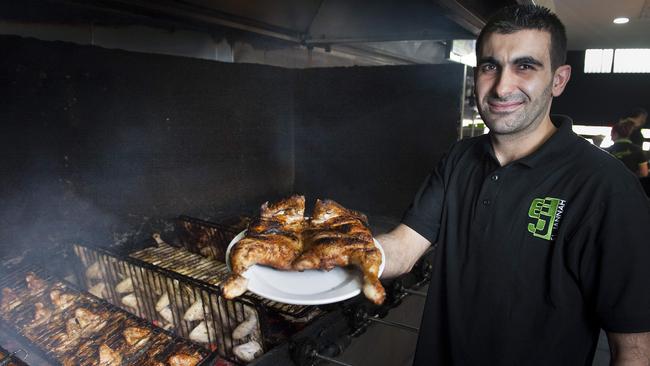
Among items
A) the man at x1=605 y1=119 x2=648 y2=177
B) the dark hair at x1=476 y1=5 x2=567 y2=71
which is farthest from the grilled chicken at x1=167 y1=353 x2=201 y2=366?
the man at x1=605 y1=119 x2=648 y2=177

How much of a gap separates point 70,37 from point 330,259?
96.5 inches

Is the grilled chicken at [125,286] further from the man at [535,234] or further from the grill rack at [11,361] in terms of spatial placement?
the man at [535,234]

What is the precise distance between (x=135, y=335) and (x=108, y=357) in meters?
0.14

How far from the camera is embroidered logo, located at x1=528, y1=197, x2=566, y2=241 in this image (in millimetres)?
1636

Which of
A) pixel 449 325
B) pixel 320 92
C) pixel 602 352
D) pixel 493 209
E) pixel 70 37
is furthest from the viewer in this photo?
pixel 320 92

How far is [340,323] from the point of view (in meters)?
2.44

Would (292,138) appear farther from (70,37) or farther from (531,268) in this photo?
(531,268)

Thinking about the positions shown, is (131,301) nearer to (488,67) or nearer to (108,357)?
(108,357)

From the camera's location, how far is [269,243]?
1.68m

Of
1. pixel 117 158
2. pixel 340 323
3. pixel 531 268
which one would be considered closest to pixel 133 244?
pixel 117 158

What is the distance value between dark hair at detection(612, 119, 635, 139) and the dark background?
14.1 ft

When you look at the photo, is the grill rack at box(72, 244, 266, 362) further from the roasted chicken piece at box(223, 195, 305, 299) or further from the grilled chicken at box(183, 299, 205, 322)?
the roasted chicken piece at box(223, 195, 305, 299)

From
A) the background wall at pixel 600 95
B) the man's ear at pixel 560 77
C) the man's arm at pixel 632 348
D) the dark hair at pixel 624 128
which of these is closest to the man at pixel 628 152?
the dark hair at pixel 624 128

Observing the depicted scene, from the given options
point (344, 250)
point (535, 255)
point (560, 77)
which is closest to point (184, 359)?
point (344, 250)
